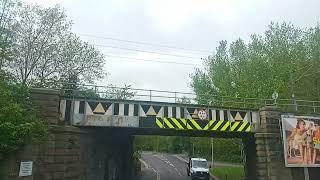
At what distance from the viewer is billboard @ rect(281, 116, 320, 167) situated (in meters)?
25.4

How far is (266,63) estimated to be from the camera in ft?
145

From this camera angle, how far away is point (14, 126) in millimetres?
17016

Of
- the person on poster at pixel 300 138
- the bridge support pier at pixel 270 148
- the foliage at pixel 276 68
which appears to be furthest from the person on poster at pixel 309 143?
the foliage at pixel 276 68

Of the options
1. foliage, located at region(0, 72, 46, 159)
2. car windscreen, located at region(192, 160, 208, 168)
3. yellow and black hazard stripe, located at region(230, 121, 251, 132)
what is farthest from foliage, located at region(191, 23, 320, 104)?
foliage, located at region(0, 72, 46, 159)

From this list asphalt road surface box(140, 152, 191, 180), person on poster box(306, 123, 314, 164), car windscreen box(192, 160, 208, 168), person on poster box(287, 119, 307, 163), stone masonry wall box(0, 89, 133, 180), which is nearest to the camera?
stone masonry wall box(0, 89, 133, 180)

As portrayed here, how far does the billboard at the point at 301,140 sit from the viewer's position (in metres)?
25.4

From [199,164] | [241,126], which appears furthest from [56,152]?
[199,164]

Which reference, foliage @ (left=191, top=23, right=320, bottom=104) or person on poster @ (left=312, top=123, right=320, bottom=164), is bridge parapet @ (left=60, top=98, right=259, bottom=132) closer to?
person on poster @ (left=312, top=123, right=320, bottom=164)

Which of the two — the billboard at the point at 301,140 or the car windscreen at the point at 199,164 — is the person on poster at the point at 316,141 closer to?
the billboard at the point at 301,140

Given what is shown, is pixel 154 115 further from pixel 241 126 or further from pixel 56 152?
pixel 56 152

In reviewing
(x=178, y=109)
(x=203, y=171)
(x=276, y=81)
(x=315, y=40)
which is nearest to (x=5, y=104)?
(x=178, y=109)

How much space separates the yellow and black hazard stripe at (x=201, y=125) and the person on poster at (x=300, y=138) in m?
2.90

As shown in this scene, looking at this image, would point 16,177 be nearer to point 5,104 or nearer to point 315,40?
point 5,104

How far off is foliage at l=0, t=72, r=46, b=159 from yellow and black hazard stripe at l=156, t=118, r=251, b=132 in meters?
7.84
